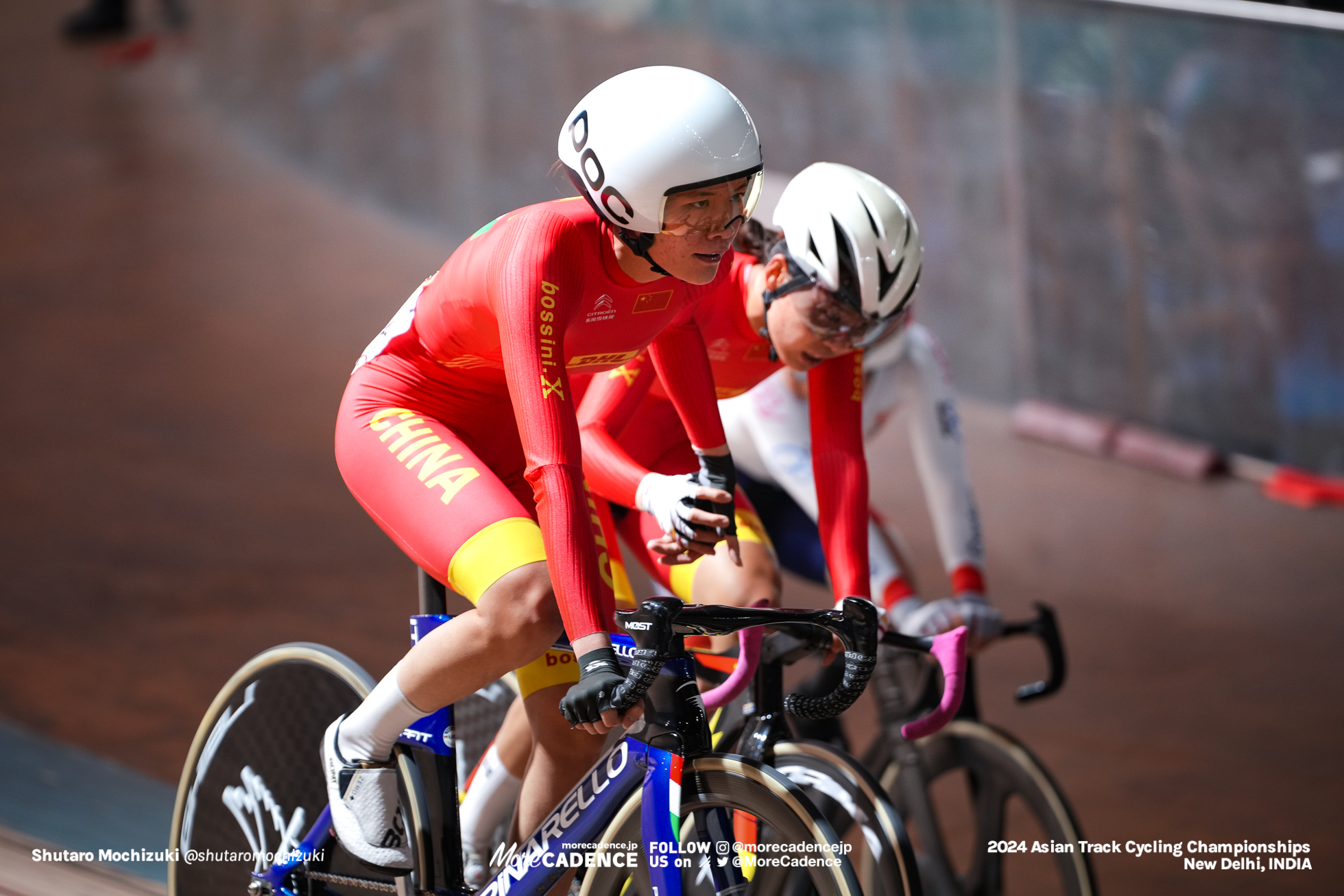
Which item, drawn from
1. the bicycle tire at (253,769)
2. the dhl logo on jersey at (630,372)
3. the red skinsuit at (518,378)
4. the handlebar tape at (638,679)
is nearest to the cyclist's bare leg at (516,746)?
the bicycle tire at (253,769)

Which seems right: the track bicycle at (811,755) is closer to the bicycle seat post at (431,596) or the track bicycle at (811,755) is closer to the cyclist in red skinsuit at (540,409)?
the cyclist in red skinsuit at (540,409)

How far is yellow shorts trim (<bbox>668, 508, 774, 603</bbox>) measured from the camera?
3.08m

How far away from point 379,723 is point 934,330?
6.49 meters

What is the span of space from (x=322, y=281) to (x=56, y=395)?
7.49 ft

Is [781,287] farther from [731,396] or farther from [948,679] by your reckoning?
[948,679]

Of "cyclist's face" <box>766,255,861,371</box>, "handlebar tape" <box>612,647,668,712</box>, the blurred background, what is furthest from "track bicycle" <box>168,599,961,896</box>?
the blurred background

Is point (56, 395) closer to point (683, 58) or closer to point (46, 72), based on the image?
point (683, 58)

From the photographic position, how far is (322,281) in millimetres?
10078

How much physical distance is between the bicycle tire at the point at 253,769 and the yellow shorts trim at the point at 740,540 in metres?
0.71

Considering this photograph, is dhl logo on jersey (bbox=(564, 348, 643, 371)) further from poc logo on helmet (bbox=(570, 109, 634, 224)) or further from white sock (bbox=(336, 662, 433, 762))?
white sock (bbox=(336, 662, 433, 762))

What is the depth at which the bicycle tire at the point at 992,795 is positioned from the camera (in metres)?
2.94

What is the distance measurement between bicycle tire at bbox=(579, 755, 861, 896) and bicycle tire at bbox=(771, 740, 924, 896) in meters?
0.10

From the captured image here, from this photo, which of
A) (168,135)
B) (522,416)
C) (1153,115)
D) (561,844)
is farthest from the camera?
(168,135)

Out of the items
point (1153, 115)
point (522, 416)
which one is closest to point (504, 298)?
point (522, 416)
